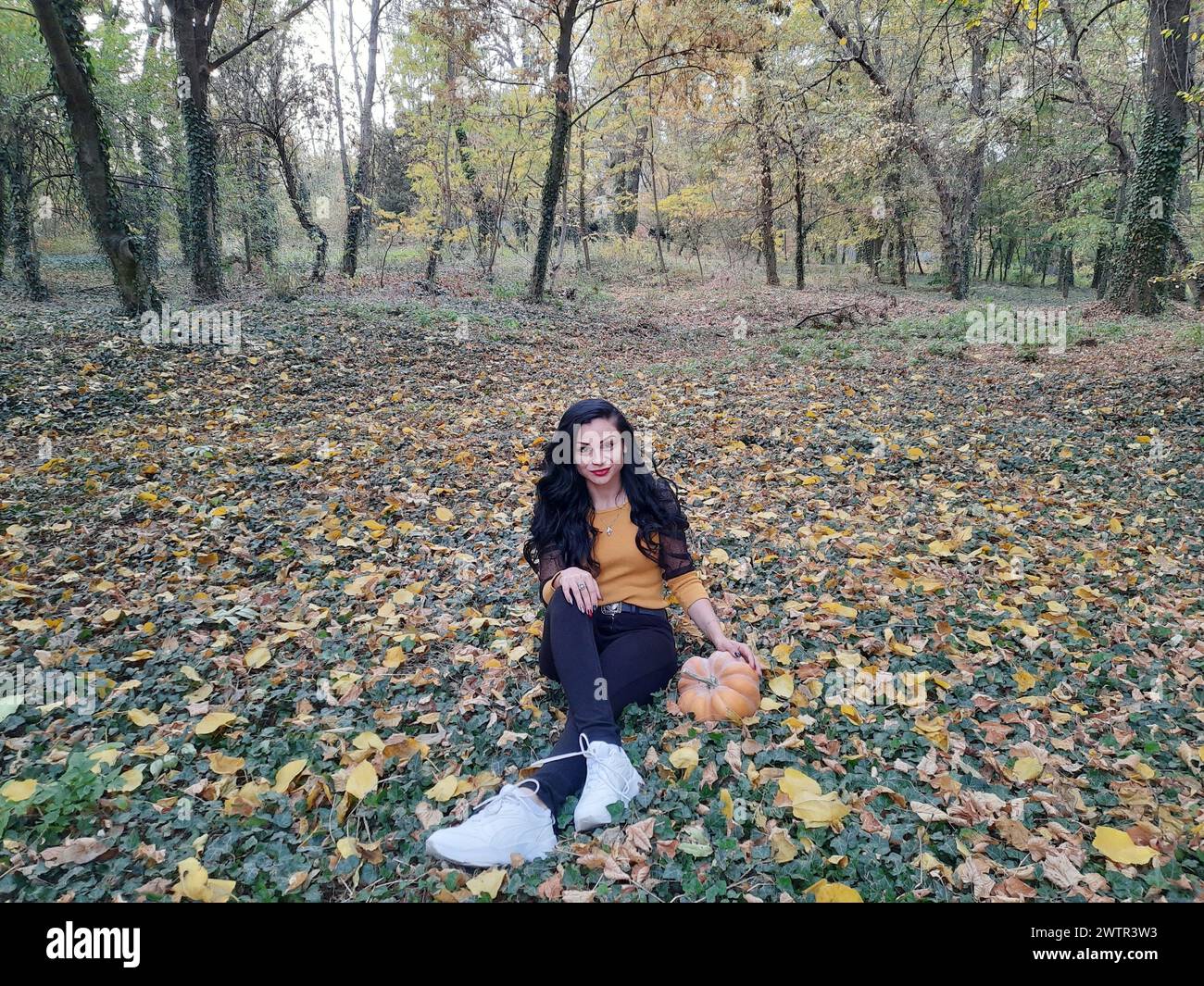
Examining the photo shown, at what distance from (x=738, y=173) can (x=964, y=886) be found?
69.9ft

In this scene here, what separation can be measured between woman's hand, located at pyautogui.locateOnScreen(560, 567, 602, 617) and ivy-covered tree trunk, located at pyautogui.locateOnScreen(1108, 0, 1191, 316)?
40.0ft

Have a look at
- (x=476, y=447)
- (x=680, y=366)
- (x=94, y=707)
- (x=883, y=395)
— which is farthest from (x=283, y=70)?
(x=94, y=707)

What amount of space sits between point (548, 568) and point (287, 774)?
134cm

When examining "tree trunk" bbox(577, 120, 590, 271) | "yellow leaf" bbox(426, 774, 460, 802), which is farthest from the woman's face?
"tree trunk" bbox(577, 120, 590, 271)

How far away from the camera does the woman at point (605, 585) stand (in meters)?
2.53

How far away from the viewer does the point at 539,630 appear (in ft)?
11.9

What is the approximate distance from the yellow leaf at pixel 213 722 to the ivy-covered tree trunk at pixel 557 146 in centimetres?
1218

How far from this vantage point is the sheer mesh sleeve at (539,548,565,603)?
114 inches

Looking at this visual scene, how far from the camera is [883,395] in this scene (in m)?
7.55

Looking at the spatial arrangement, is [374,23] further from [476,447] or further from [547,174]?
[476,447]

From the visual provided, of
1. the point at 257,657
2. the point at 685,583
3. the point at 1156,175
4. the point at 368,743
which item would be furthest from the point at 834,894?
the point at 1156,175

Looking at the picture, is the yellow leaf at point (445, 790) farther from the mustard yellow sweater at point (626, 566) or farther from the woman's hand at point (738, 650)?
the woman's hand at point (738, 650)

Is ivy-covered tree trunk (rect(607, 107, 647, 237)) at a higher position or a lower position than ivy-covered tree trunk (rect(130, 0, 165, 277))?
higher

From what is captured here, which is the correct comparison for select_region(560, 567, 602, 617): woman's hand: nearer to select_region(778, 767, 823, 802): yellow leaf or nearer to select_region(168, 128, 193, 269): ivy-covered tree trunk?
select_region(778, 767, 823, 802): yellow leaf
